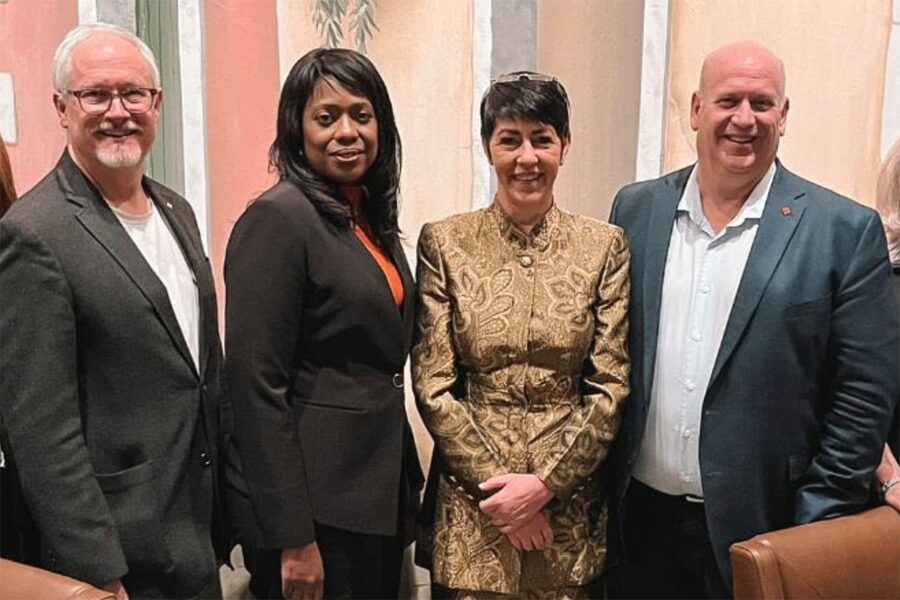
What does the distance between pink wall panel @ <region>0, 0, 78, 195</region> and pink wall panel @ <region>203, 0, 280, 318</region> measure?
38 centimetres

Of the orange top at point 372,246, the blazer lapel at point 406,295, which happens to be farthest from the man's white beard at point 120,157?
the blazer lapel at point 406,295

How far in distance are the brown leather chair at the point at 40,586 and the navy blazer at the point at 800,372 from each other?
1.14 meters

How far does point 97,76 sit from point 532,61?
1298mm

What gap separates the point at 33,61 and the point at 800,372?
206 cm

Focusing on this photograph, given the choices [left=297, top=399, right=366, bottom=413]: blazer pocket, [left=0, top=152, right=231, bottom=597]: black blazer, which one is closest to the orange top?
[left=297, top=399, right=366, bottom=413]: blazer pocket

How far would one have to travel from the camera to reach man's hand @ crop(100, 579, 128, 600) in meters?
1.64

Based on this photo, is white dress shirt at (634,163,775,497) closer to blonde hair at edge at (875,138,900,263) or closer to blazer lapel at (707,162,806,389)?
blazer lapel at (707,162,806,389)

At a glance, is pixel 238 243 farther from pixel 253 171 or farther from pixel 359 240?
pixel 253 171

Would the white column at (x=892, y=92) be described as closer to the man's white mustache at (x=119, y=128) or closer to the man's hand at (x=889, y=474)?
the man's hand at (x=889, y=474)

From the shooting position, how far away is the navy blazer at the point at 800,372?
183 cm

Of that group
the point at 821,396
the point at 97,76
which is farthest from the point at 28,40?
the point at 821,396

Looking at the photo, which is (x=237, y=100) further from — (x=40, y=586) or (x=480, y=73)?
(x=40, y=586)

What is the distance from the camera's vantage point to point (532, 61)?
103 inches

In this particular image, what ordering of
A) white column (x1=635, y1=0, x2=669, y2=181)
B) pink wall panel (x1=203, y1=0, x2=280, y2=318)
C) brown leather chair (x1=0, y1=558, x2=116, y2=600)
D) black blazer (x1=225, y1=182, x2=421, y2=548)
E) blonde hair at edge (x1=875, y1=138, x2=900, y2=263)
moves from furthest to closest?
white column (x1=635, y1=0, x2=669, y2=181)
pink wall panel (x1=203, y1=0, x2=280, y2=318)
blonde hair at edge (x1=875, y1=138, x2=900, y2=263)
black blazer (x1=225, y1=182, x2=421, y2=548)
brown leather chair (x1=0, y1=558, x2=116, y2=600)
